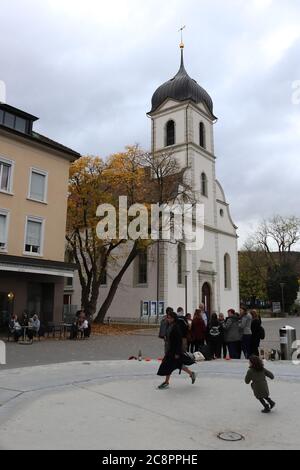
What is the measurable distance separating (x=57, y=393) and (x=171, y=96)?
40325 millimetres

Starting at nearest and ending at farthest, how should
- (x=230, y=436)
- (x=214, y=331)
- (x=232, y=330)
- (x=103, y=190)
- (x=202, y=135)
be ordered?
(x=230, y=436)
(x=232, y=330)
(x=214, y=331)
(x=103, y=190)
(x=202, y=135)

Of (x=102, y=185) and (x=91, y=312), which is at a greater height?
(x=102, y=185)

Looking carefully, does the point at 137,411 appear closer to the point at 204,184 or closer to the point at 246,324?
the point at 246,324

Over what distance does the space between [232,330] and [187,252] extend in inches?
985

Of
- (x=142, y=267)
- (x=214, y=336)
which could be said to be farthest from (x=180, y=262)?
(x=214, y=336)

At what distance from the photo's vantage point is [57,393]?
28.8 ft

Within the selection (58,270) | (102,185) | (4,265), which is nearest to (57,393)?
(4,265)

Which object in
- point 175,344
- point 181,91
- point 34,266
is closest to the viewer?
point 175,344

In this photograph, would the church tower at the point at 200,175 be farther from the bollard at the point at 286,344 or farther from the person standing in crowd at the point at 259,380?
the person standing in crowd at the point at 259,380

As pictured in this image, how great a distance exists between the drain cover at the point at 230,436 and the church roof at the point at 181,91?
134 ft

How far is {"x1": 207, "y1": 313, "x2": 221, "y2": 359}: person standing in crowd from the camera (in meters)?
13.8

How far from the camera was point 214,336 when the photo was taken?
1398 cm
